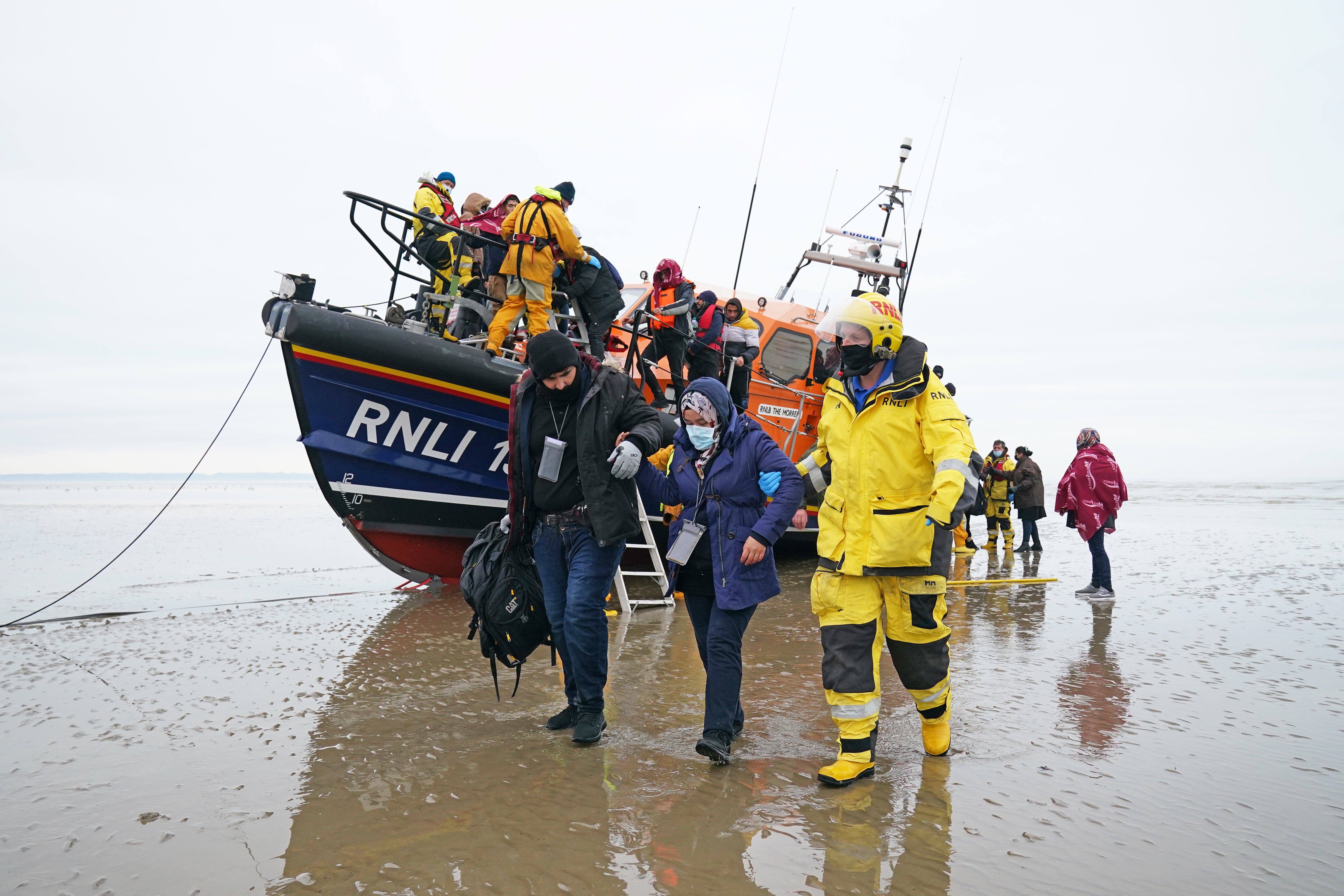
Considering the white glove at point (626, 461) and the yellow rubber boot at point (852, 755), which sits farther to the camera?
the white glove at point (626, 461)

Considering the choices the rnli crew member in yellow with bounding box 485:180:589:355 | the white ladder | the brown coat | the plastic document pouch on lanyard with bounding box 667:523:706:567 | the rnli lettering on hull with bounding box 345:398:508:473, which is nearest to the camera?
the plastic document pouch on lanyard with bounding box 667:523:706:567

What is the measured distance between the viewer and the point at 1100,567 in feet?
23.2

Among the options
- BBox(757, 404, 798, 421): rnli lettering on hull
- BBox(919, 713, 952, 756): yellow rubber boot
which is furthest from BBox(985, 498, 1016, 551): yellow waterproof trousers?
BBox(919, 713, 952, 756): yellow rubber boot

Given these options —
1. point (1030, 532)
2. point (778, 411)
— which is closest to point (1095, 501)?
point (778, 411)

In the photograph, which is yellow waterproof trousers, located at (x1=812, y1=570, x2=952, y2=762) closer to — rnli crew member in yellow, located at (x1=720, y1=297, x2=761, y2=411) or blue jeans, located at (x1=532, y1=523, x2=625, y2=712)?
blue jeans, located at (x1=532, y1=523, x2=625, y2=712)

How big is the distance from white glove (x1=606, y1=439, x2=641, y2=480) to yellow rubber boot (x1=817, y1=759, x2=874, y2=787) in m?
1.26

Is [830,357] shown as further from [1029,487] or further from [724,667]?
[1029,487]

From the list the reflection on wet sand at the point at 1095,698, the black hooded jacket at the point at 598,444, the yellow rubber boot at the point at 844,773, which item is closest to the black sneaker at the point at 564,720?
the black hooded jacket at the point at 598,444

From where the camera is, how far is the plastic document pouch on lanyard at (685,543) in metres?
3.21

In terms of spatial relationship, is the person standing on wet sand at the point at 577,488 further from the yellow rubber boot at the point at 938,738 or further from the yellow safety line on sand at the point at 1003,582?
the yellow safety line on sand at the point at 1003,582

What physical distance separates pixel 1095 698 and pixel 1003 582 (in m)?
4.20

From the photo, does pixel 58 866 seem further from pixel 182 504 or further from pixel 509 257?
pixel 182 504

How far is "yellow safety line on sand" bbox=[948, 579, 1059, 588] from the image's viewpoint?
8.05 m

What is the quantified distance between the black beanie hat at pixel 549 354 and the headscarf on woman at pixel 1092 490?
5.51m
